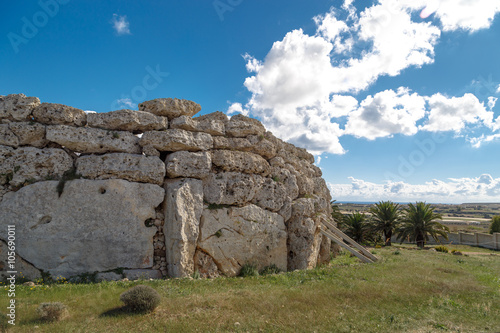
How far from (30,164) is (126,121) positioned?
11.4 feet

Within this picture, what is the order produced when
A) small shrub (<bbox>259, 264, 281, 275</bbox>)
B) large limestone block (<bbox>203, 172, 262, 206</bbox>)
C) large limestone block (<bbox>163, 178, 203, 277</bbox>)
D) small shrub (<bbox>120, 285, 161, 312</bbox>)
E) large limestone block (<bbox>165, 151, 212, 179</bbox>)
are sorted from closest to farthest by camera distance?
1. small shrub (<bbox>120, 285, 161, 312</bbox>)
2. large limestone block (<bbox>163, 178, 203, 277</bbox>)
3. large limestone block (<bbox>165, 151, 212, 179</bbox>)
4. large limestone block (<bbox>203, 172, 262, 206</bbox>)
5. small shrub (<bbox>259, 264, 281, 275</bbox>)

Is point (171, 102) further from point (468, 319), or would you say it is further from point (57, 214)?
point (468, 319)

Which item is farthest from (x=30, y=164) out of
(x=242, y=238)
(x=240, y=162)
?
(x=242, y=238)

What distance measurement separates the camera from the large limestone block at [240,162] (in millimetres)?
12062

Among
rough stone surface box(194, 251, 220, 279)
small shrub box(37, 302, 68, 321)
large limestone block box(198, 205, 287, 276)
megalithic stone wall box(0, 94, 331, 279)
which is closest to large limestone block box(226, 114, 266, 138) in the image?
megalithic stone wall box(0, 94, 331, 279)

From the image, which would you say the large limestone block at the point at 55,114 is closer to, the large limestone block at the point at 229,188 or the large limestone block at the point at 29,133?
the large limestone block at the point at 29,133

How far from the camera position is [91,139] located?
1059 centimetres

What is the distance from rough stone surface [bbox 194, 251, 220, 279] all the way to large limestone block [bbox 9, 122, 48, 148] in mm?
7034

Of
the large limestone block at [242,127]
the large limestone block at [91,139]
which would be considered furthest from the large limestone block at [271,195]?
the large limestone block at [91,139]

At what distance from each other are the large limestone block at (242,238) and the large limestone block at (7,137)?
7089 mm

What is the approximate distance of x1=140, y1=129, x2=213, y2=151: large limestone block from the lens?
1117 cm

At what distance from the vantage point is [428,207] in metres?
25.5

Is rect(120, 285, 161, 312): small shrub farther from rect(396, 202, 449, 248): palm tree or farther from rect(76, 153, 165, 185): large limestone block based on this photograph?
rect(396, 202, 449, 248): palm tree

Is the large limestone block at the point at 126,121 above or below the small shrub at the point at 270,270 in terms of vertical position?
above
